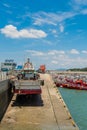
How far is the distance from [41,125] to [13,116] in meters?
3.01

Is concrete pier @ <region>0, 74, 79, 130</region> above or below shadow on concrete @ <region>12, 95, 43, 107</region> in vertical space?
below

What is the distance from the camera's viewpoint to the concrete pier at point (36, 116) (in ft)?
53.8

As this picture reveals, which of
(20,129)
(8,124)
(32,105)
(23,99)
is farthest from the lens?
(23,99)

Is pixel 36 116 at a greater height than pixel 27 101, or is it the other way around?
pixel 27 101

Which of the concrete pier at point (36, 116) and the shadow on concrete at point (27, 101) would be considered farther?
the shadow on concrete at point (27, 101)

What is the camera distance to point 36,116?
19266 mm

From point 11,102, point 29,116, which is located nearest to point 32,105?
point 11,102

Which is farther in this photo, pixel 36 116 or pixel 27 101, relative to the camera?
pixel 27 101

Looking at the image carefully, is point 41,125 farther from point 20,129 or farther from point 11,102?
point 11,102

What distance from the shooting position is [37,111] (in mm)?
21016

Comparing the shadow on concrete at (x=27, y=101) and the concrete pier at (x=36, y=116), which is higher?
the shadow on concrete at (x=27, y=101)

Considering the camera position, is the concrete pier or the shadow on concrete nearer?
the concrete pier

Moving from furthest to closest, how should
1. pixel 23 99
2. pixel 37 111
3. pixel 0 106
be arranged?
pixel 23 99 → pixel 37 111 → pixel 0 106

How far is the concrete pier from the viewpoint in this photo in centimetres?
1639
